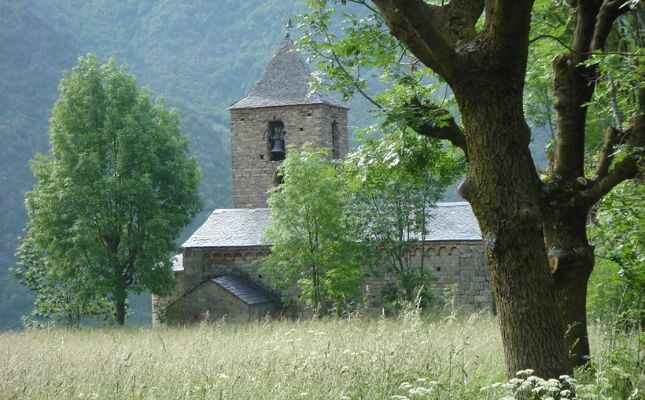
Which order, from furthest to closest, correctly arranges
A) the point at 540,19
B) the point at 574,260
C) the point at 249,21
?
the point at 249,21, the point at 540,19, the point at 574,260

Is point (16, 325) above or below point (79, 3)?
below

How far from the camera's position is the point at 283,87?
118 ft

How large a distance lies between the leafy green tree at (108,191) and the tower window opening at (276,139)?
725 cm

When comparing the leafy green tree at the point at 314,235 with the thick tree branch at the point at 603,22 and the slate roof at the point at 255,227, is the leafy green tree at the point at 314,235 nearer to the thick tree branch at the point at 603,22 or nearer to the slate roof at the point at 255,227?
the slate roof at the point at 255,227

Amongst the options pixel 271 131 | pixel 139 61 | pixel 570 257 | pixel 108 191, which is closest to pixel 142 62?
pixel 139 61

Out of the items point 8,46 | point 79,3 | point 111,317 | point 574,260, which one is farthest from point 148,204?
point 79,3

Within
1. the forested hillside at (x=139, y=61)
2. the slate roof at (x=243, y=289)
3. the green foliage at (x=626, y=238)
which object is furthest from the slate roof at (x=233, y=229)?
the forested hillside at (x=139, y=61)

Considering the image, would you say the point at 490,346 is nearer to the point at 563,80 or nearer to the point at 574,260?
the point at 574,260

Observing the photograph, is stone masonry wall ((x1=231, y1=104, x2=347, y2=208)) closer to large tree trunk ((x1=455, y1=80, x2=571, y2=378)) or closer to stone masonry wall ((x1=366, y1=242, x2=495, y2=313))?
stone masonry wall ((x1=366, y1=242, x2=495, y2=313))

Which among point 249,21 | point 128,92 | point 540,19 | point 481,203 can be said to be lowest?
point 481,203

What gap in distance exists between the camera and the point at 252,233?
31578mm

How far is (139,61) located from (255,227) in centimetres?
7944

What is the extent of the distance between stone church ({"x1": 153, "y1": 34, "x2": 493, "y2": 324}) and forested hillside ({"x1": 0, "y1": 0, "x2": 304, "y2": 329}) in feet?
87.5

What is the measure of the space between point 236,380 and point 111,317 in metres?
28.6
